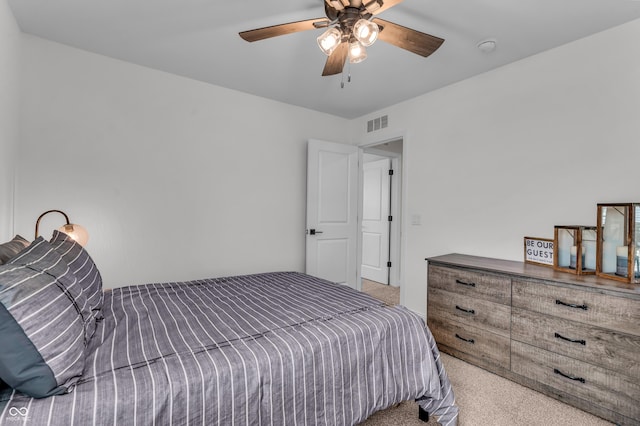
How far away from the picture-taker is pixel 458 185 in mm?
3066

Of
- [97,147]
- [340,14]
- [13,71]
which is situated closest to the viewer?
[340,14]

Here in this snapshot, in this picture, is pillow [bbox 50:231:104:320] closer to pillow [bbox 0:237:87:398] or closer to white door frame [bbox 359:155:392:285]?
pillow [bbox 0:237:87:398]

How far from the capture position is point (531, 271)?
7.27 feet

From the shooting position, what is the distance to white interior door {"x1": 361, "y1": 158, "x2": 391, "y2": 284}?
503 cm

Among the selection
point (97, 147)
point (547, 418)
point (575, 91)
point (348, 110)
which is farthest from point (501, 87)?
point (97, 147)

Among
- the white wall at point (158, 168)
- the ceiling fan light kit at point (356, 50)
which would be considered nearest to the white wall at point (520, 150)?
the white wall at point (158, 168)

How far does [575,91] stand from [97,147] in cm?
393

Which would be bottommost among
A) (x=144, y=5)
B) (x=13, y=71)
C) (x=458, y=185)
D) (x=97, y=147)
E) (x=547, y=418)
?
(x=547, y=418)

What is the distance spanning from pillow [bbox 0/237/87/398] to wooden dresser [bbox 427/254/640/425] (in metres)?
2.48

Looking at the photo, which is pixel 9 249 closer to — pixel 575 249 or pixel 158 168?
pixel 158 168

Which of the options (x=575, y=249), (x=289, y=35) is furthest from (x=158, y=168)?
(x=575, y=249)

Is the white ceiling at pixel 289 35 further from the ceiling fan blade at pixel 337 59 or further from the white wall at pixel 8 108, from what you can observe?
the ceiling fan blade at pixel 337 59

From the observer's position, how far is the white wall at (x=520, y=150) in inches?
83.9

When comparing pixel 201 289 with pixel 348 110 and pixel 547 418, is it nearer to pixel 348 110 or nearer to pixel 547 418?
pixel 547 418
